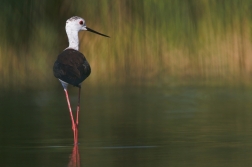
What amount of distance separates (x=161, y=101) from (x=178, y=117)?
66.1 inches

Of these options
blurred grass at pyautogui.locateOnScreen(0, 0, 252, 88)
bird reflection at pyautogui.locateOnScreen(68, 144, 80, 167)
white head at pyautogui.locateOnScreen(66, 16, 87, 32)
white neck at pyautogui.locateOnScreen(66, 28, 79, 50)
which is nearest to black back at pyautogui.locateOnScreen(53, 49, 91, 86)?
white neck at pyautogui.locateOnScreen(66, 28, 79, 50)

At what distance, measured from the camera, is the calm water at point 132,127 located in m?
6.23

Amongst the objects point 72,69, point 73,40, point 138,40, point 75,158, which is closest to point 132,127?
point 72,69

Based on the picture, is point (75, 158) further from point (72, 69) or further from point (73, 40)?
point (73, 40)

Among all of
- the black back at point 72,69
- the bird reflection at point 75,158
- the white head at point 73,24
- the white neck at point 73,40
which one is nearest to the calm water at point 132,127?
the bird reflection at point 75,158

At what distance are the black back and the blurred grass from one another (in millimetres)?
4283

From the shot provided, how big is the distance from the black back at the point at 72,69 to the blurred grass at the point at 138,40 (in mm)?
4283

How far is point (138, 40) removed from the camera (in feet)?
42.3

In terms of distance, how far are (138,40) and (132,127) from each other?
193 inches

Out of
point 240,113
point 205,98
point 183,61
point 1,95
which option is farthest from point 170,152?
point 183,61

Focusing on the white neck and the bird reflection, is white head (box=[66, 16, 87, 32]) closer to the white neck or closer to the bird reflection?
the white neck

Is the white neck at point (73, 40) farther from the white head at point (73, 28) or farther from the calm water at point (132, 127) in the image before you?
the calm water at point (132, 127)

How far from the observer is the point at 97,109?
9.85 metres

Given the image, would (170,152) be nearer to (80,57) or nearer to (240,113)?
(80,57)
